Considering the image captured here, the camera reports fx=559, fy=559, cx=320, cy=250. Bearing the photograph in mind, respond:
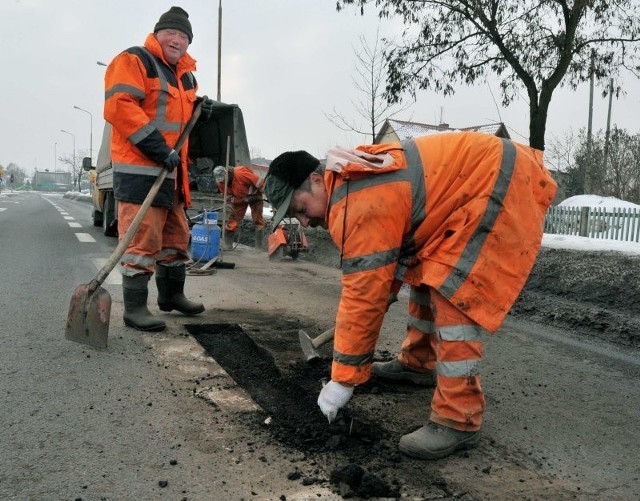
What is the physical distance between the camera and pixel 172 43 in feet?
13.2

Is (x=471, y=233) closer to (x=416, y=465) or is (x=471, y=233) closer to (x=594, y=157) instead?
(x=416, y=465)

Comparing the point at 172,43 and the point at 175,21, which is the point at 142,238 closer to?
the point at 172,43

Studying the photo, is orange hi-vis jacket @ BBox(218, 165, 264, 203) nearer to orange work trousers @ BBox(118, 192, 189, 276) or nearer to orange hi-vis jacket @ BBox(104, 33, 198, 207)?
orange hi-vis jacket @ BBox(104, 33, 198, 207)

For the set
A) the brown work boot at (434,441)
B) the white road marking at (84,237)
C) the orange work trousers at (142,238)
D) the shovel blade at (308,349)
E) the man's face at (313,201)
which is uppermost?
the man's face at (313,201)

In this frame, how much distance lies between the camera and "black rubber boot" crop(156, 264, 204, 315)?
4473 millimetres

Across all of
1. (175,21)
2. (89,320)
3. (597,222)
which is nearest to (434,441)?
(89,320)

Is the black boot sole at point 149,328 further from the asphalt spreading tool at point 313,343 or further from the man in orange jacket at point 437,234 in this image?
the man in orange jacket at point 437,234

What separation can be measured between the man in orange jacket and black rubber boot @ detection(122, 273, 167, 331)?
6.45 ft

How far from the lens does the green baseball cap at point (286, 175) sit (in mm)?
2447

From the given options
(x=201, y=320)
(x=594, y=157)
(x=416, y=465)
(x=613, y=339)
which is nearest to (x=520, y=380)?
(x=416, y=465)

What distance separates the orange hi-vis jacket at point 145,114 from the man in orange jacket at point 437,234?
1.74 metres

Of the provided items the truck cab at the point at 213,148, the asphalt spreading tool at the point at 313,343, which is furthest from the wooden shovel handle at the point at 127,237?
the truck cab at the point at 213,148

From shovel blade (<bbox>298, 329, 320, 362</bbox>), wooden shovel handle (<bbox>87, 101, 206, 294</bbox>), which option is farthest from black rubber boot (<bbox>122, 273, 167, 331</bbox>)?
shovel blade (<bbox>298, 329, 320, 362</bbox>)

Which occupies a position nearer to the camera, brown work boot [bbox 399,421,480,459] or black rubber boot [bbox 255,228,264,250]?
brown work boot [bbox 399,421,480,459]
